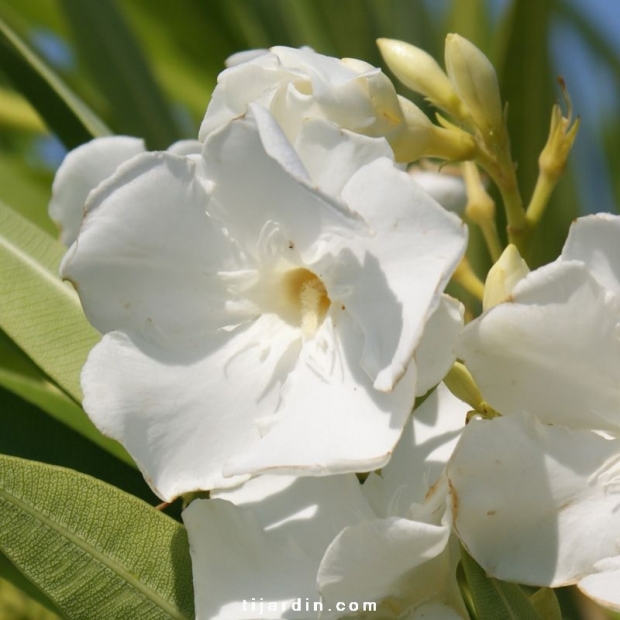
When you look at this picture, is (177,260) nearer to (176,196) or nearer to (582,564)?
(176,196)

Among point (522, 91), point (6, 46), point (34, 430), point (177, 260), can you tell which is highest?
point (6, 46)

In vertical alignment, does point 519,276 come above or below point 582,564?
above

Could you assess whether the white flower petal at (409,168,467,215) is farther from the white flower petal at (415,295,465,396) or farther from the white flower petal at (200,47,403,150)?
the white flower petal at (415,295,465,396)

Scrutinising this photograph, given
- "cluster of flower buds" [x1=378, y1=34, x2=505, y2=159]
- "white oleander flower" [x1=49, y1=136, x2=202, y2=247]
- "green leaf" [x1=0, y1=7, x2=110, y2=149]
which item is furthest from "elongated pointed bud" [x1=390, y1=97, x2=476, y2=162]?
"green leaf" [x1=0, y1=7, x2=110, y2=149]

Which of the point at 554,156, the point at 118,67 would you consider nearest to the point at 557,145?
the point at 554,156

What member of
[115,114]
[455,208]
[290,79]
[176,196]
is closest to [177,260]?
[176,196]

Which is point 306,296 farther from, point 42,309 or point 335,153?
point 42,309
